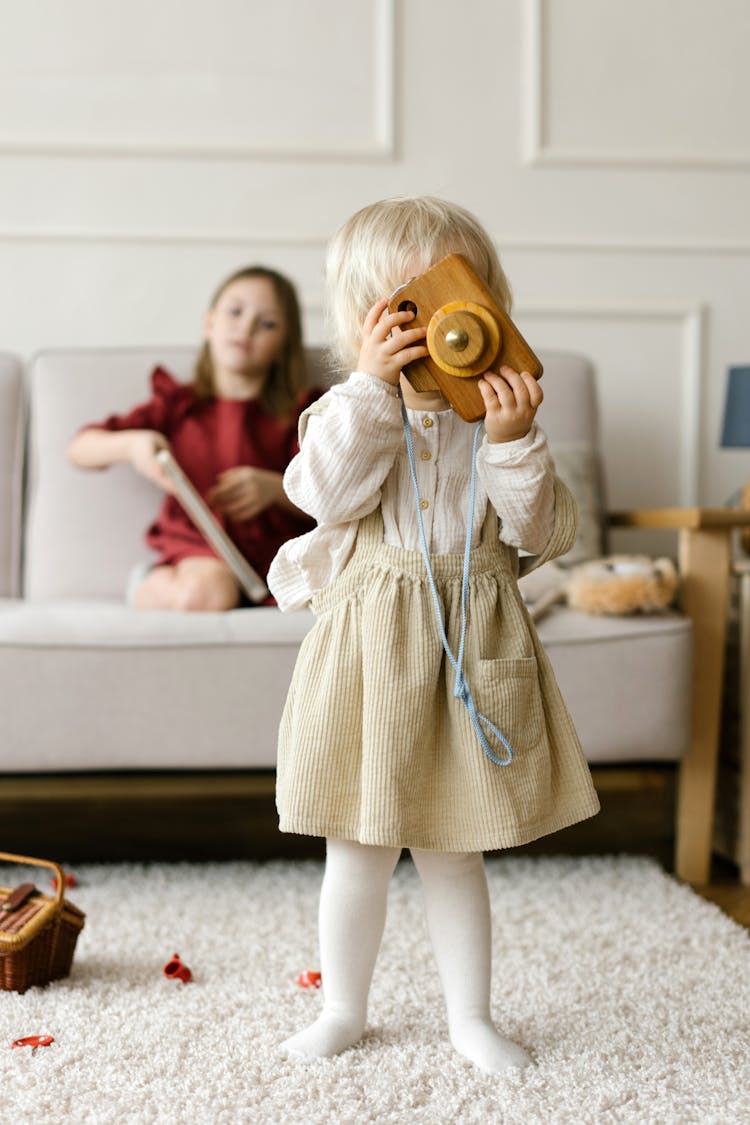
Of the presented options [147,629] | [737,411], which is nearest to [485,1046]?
[147,629]

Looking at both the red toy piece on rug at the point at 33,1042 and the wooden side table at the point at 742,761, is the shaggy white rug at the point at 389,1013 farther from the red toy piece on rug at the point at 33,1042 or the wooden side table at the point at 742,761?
the wooden side table at the point at 742,761

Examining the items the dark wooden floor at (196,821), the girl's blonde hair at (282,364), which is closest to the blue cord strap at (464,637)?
the dark wooden floor at (196,821)

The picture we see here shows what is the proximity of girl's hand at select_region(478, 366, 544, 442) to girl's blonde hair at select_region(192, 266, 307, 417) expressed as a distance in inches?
40.1

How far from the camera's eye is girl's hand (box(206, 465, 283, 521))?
6.07 feet

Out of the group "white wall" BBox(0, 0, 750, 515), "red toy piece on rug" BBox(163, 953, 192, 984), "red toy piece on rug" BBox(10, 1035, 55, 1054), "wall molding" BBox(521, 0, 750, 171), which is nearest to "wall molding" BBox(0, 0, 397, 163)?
"white wall" BBox(0, 0, 750, 515)

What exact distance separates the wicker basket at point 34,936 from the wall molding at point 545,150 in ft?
5.60

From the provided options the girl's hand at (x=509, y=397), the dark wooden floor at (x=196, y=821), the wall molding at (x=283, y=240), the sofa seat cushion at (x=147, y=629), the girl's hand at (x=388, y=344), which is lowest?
the dark wooden floor at (x=196, y=821)

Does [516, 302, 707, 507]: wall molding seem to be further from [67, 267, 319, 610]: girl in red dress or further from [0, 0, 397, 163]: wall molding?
[67, 267, 319, 610]: girl in red dress

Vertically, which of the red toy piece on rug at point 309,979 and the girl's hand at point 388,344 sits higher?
the girl's hand at point 388,344

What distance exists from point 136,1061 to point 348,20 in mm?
1944

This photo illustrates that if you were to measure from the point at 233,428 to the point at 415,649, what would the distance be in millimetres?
999

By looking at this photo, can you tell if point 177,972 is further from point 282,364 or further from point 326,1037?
point 282,364

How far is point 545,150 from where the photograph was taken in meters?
2.32

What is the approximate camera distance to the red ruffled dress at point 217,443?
1884 millimetres
